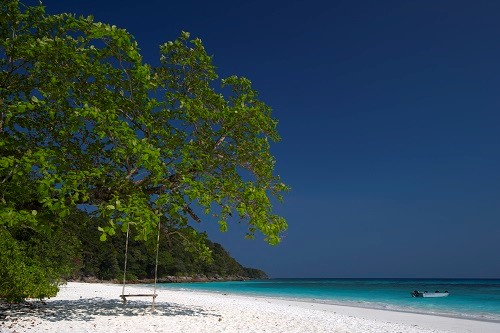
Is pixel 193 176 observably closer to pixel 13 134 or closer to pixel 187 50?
pixel 187 50

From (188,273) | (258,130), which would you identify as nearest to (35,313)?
(258,130)

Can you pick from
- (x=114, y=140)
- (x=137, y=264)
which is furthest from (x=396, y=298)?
(x=137, y=264)

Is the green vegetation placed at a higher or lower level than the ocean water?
higher

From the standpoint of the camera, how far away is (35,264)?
54.2 ft

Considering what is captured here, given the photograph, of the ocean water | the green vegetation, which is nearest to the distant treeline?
the ocean water

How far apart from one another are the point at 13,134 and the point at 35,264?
20.7ft

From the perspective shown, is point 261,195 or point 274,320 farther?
point 274,320

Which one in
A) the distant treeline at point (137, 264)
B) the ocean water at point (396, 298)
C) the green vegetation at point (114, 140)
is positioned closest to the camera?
the green vegetation at point (114, 140)

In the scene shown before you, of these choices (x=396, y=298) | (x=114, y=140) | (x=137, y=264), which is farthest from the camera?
(x=137, y=264)

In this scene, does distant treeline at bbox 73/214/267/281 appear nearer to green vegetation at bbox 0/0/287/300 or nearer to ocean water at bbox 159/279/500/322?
ocean water at bbox 159/279/500/322

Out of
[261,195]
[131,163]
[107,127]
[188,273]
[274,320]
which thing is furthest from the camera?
[188,273]

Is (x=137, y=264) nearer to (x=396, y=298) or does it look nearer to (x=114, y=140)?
(x=396, y=298)

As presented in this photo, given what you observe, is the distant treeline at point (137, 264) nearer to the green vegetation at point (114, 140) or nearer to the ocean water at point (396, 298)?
the ocean water at point (396, 298)

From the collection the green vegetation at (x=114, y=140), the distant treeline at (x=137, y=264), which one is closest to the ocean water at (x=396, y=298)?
the distant treeline at (x=137, y=264)
